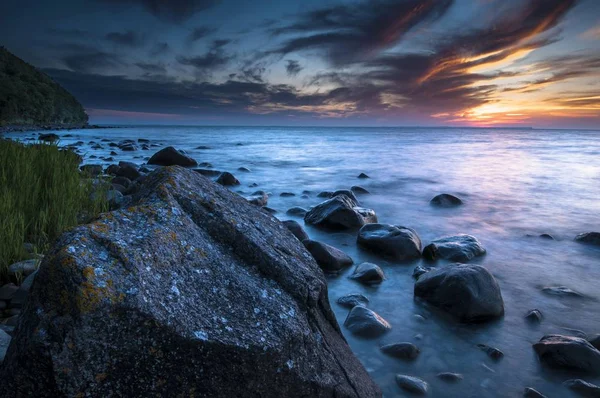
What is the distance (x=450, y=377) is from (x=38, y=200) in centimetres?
596

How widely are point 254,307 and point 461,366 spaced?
8.91 feet

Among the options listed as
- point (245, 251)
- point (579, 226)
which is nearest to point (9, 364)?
point (245, 251)

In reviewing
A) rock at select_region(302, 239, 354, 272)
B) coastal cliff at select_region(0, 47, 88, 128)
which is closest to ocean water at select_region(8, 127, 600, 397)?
rock at select_region(302, 239, 354, 272)

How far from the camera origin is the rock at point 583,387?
3416mm

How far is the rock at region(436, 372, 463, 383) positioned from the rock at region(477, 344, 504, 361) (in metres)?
0.58

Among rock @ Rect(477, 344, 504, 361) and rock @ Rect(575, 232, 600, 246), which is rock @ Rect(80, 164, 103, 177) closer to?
rock @ Rect(477, 344, 504, 361)

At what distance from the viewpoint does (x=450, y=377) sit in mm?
3631

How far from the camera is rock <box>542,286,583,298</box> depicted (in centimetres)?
562

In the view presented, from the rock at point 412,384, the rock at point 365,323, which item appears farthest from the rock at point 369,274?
the rock at point 412,384

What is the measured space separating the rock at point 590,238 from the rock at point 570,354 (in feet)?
17.7

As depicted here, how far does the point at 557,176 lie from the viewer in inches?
792

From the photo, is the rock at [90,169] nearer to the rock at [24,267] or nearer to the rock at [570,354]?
the rock at [24,267]

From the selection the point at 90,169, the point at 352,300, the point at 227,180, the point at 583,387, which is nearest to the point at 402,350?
the point at 352,300

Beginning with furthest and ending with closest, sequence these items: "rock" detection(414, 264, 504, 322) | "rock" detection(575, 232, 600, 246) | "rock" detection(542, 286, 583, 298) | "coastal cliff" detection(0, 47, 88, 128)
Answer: "coastal cliff" detection(0, 47, 88, 128) < "rock" detection(575, 232, 600, 246) < "rock" detection(542, 286, 583, 298) < "rock" detection(414, 264, 504, 322)
